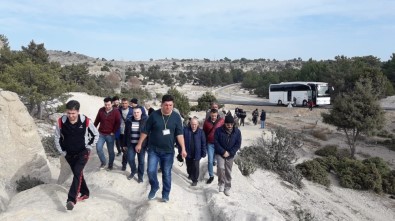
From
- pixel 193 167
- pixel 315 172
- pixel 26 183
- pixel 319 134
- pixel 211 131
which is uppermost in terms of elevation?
pixel 211 131

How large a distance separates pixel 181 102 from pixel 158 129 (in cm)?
2188

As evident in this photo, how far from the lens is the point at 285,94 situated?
138 feet

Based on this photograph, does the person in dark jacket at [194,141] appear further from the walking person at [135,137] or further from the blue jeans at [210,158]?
the walking person at [135,137]

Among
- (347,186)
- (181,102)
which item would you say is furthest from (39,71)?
(347,186)

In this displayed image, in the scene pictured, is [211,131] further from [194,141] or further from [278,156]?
[278,156]

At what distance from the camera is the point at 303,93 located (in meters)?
39.2

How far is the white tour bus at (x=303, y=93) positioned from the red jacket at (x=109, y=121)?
105ft

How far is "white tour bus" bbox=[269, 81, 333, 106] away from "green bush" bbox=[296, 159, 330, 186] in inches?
878

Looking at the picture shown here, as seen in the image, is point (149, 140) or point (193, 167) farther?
point (193, 167)

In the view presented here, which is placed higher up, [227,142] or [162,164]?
[227,142]

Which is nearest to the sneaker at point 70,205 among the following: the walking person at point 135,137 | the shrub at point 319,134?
the walking person at point 135,137

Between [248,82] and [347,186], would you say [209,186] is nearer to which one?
[347,186]

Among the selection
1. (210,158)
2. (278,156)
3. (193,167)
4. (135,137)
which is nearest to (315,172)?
(278,156)

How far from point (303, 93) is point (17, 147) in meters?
34.0
